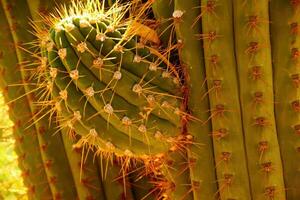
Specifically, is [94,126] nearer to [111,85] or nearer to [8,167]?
[111,85]

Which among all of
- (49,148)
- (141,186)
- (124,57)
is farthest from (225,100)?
(49,148)

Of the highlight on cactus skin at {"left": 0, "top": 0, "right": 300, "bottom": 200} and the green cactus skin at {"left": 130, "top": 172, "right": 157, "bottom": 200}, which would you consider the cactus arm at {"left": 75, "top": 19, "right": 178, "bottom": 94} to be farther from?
the green cactus skin at {"left": 130, "top": 172, "right": 157, "bottom": 200}

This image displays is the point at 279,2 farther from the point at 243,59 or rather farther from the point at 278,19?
the point at 243,59

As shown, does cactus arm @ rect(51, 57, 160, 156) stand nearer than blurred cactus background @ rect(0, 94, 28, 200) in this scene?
Yes

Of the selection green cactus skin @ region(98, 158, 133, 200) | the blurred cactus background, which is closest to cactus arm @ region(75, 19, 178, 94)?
green cactus skin @ region(98, 158, 133, 200)

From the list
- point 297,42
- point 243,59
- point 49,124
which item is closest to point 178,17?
point 243,59

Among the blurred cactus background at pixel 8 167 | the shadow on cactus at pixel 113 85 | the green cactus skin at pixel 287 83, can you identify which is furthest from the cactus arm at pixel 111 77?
the blurred cactus background at pixel 8 167
